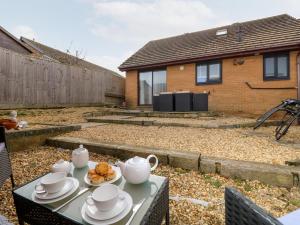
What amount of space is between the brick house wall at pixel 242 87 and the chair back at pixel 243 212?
902cm

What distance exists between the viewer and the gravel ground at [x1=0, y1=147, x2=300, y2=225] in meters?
1.82

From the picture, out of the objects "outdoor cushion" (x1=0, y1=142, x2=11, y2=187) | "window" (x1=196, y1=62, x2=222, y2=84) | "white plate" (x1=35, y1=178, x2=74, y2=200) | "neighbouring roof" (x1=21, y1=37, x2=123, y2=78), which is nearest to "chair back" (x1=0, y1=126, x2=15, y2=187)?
"outdoor cushion" (x1=0, y1=142, x2=11, y2=187)

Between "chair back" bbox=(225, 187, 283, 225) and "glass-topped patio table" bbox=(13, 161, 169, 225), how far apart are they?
40 centimetres

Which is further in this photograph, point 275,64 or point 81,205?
point 275,64

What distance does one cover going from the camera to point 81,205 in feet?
3.98

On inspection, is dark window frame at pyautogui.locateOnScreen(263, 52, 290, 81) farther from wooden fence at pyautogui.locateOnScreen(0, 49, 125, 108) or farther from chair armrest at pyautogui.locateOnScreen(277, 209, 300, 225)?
chair armrest at pyautogui.locateOnScreen(277, 209, 300, 225)

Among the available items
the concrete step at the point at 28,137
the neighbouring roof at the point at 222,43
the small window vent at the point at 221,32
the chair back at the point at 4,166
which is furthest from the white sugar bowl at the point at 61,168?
the small window vent at the point at 221,32

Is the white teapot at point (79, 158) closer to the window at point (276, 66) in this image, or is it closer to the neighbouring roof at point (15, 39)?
the window at point (276, 66)

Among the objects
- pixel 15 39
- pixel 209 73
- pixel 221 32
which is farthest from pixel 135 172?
pixel 15 39

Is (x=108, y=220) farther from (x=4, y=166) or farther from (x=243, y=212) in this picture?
(x=4, y=166)

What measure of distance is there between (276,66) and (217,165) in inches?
318

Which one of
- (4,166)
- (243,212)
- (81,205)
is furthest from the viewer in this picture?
(4,166)

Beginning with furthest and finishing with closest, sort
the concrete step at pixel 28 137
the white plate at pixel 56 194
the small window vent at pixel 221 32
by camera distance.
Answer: the small window vent at pixel 221 32 < the concrete step at pixel 28 137 < the white plate at pixel 56 194

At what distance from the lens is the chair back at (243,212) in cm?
79
